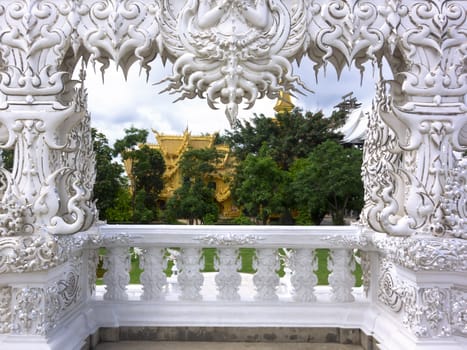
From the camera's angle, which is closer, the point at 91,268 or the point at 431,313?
the point at 431,313

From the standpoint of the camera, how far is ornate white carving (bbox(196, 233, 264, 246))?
3.09 m

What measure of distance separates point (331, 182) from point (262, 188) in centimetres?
285

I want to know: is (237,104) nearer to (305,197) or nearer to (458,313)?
(458,313)

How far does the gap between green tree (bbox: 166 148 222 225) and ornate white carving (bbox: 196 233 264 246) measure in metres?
13.8

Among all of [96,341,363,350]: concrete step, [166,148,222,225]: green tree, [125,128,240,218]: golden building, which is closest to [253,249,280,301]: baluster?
[96,341,363,350]: concrete step

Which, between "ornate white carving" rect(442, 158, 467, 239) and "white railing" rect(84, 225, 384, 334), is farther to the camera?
"white railing" rect(84, 225, 384, 334)

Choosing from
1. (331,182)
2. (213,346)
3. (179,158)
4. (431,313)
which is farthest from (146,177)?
(431,313)

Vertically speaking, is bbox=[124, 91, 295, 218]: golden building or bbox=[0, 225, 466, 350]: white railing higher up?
bbox=[124, 91, 295, 218]: golden building

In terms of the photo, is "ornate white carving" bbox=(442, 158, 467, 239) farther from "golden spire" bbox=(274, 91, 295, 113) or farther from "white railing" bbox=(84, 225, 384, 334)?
"golden spire" bbox=(274, 91, 295, 113)

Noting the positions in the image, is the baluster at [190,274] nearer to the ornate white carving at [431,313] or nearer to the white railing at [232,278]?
the white railing at [232,278]

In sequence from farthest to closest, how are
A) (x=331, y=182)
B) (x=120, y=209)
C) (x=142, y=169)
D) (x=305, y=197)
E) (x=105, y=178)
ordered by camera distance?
1. (x=142, y=169)
2. (x=305, y=197)
3. (x=331, y=182)
4. (x=120, y=209)
5. (x=105, y=178)

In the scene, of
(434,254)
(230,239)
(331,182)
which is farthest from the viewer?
(331,182)

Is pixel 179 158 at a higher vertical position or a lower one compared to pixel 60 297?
Result: higher

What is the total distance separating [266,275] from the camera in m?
3.20
